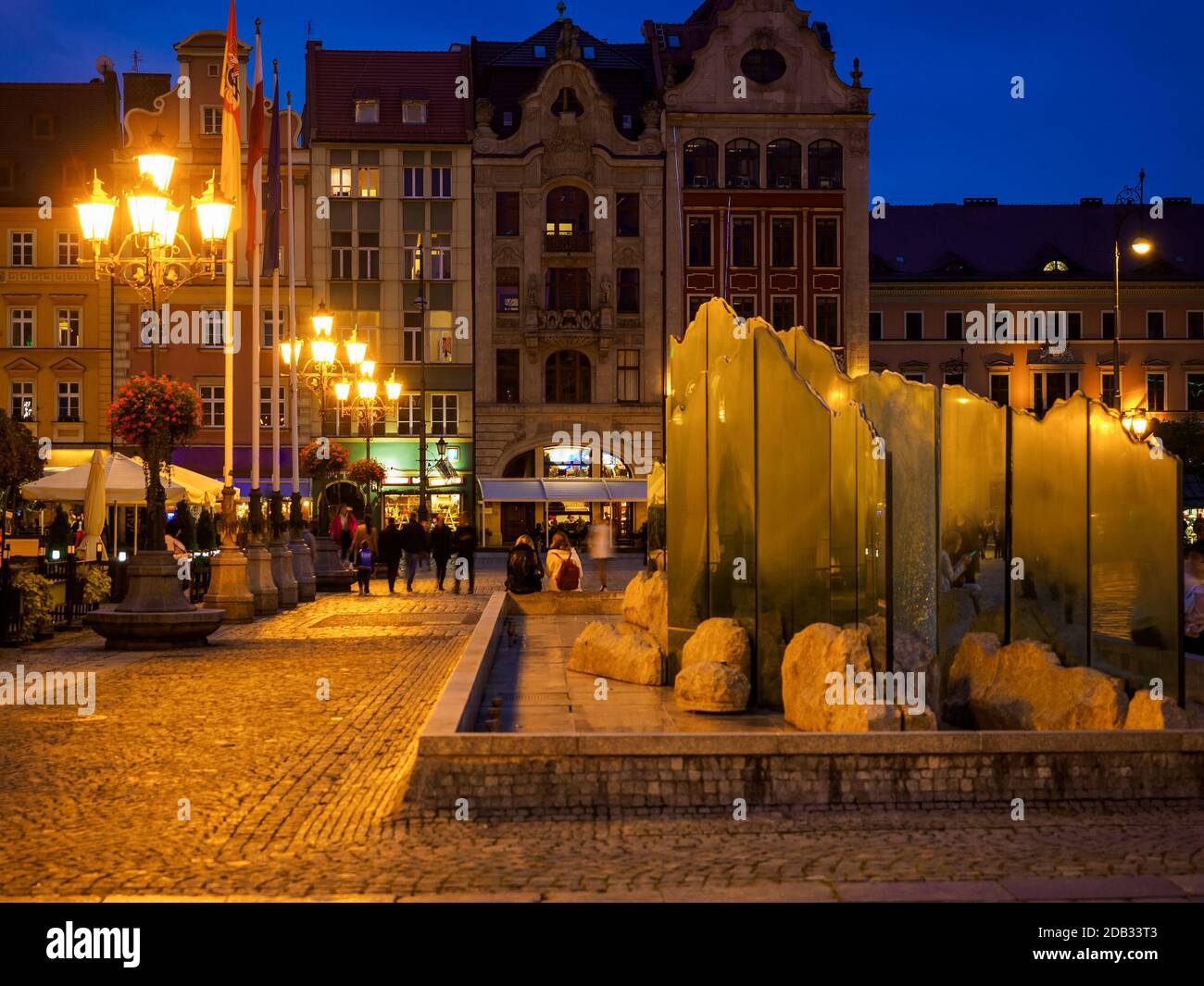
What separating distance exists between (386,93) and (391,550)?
109 ft

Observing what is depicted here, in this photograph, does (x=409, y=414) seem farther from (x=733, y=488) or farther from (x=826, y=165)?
(x=733, y=488)

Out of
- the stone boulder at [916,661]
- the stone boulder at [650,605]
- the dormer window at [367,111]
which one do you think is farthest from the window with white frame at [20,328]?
the stone boulder at [916,661]

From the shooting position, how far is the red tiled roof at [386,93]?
62.4 metres

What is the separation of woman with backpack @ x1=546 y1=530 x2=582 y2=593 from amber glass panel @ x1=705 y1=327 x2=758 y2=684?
12.0 m

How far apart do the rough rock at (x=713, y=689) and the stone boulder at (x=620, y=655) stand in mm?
1690

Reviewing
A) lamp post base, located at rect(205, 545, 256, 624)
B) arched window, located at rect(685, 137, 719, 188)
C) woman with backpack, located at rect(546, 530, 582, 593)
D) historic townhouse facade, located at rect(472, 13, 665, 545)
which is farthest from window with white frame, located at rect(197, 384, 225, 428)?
lamp post base, located at rect(205, 545, 256, 624)

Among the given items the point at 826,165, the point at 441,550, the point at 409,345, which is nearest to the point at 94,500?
the point at 441,550

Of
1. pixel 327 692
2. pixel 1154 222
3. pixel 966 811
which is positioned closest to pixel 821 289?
pixel 1154 222

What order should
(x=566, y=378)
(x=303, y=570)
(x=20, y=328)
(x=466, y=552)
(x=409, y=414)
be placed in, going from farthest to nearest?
(x=566, y=378), (x=409, y=414), (x=20, y=328), (x=466, y=552), (x=303, y=570)

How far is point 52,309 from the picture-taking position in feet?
195

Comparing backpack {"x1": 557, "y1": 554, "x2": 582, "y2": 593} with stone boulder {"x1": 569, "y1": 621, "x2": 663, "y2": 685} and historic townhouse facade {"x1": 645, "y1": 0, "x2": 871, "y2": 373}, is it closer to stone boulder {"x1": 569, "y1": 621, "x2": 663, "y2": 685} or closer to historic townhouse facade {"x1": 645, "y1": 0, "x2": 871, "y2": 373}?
stone boulder {"x1": 569, "y1": 621, "x2": 663, "y2": 685}

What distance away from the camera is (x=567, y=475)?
6162 cm

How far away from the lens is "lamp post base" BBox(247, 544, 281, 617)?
26.4 metres

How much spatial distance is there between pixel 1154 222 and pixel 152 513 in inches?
2589
